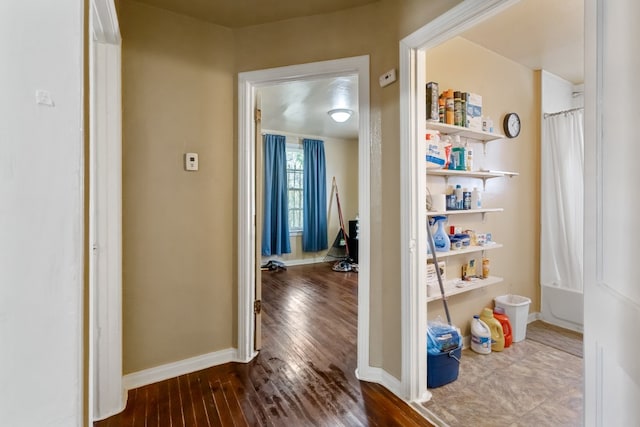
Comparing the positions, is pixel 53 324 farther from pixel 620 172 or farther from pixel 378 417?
pixel 378 417

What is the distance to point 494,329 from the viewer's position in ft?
7.86

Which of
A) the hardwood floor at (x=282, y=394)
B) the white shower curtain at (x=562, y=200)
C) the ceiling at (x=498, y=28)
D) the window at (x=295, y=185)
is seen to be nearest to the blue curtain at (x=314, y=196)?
the window at (x=295, y=185)

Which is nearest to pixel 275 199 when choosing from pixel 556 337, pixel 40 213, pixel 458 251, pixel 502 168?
pixel 502 168

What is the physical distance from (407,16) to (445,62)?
780 millimetres

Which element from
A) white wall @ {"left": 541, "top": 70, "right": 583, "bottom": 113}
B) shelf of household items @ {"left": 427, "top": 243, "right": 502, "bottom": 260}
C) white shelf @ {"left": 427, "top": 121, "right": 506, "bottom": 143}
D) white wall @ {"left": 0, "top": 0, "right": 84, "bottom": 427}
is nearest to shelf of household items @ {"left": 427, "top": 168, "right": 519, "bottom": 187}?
white shelf @ {"left": 427, "top": 121, "right": 506, "bottom": 143}

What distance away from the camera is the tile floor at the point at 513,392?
1601mm

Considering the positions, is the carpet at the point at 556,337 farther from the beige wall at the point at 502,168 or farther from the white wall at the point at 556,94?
the white wall at the point at 556,94

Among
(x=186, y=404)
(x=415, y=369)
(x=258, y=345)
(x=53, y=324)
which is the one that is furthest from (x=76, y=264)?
(x=258, y=345)

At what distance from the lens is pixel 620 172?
0.56 m

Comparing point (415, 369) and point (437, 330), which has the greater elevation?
point (437, 330)

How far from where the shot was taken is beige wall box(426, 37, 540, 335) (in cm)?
234

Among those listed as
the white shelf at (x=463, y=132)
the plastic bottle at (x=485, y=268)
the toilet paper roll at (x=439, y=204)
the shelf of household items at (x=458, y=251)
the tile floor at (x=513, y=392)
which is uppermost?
the white shelf at (x=463, y=132)

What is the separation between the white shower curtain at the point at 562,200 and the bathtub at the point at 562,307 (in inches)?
2.7

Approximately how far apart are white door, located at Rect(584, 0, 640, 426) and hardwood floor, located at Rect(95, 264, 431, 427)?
114cm
